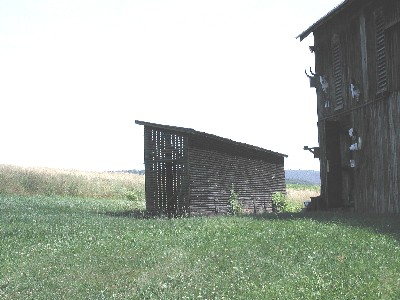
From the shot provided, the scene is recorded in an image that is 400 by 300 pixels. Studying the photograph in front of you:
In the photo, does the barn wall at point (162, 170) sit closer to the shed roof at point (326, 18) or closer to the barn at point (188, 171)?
the barn at point (188, 171)

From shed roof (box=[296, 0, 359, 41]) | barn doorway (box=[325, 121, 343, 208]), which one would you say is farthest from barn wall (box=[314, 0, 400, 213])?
shed roof (box=[296, 0, 359, 41])

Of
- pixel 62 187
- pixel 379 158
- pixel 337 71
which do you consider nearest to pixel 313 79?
pixel 337 71

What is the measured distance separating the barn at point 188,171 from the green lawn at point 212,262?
9662 millimetres

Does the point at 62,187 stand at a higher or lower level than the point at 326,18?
lower

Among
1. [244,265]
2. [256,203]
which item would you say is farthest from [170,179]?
[244,265]

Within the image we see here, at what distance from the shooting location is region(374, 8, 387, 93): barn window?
65.5ft

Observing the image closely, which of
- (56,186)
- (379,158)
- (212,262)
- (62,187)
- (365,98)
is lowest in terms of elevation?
(212,262)

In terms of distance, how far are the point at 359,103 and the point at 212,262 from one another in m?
13.5

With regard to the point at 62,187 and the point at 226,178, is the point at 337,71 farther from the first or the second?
the point at 62,187

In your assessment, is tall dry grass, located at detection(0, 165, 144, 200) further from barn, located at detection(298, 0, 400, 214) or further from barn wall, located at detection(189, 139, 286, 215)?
barn, located at detection(298, 0, 400, 214)

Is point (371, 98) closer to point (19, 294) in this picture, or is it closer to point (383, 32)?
point (383, 32)

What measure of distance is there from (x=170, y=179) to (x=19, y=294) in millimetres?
17588

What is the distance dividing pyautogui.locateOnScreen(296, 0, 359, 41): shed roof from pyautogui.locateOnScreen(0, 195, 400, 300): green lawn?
10.5 m

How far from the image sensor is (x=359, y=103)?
71.2 feet
